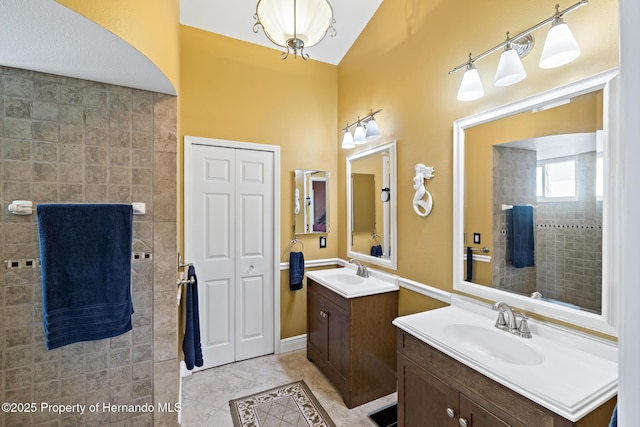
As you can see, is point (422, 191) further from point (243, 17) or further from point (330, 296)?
point (243, 17)

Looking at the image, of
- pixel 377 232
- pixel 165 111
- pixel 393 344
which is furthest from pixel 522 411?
pixel 165 111

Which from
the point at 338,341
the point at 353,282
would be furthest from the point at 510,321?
the point at 353,282

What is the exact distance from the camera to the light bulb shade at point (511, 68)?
1424 mm

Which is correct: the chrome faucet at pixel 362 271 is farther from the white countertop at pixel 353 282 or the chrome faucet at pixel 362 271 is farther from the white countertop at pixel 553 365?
the white countertop at pixel 553 365

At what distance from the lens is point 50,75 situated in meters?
→ 1.54

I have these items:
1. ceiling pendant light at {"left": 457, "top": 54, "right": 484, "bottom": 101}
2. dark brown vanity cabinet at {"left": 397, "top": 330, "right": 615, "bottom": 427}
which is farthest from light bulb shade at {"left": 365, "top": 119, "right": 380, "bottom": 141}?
dark brown vanity cabinet at {"left": 397, "top": 330, "right": 615, "bottom": 427}

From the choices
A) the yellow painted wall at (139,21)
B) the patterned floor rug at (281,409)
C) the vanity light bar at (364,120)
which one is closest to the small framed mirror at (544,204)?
the vanity light bar at (364,120)

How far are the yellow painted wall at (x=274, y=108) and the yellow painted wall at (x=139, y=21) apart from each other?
1023mm

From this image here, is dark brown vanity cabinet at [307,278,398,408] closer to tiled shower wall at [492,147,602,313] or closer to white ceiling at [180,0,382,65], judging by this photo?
tiled shower wall at [492,147,602,313]

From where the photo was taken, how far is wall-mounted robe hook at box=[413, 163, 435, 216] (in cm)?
205

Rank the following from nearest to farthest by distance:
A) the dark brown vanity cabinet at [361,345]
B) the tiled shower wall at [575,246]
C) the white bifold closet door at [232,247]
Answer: the tiled shower wall at [575,246]
the dark brown vanity cabinet at [361,345]
the white bifold closet door at [232,247]

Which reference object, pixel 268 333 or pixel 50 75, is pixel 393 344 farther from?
pixel 50 75

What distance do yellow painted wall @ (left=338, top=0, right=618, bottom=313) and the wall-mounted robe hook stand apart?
0.12ft

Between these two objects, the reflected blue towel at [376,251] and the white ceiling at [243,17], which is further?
the reflected blue towel at [376,251]
